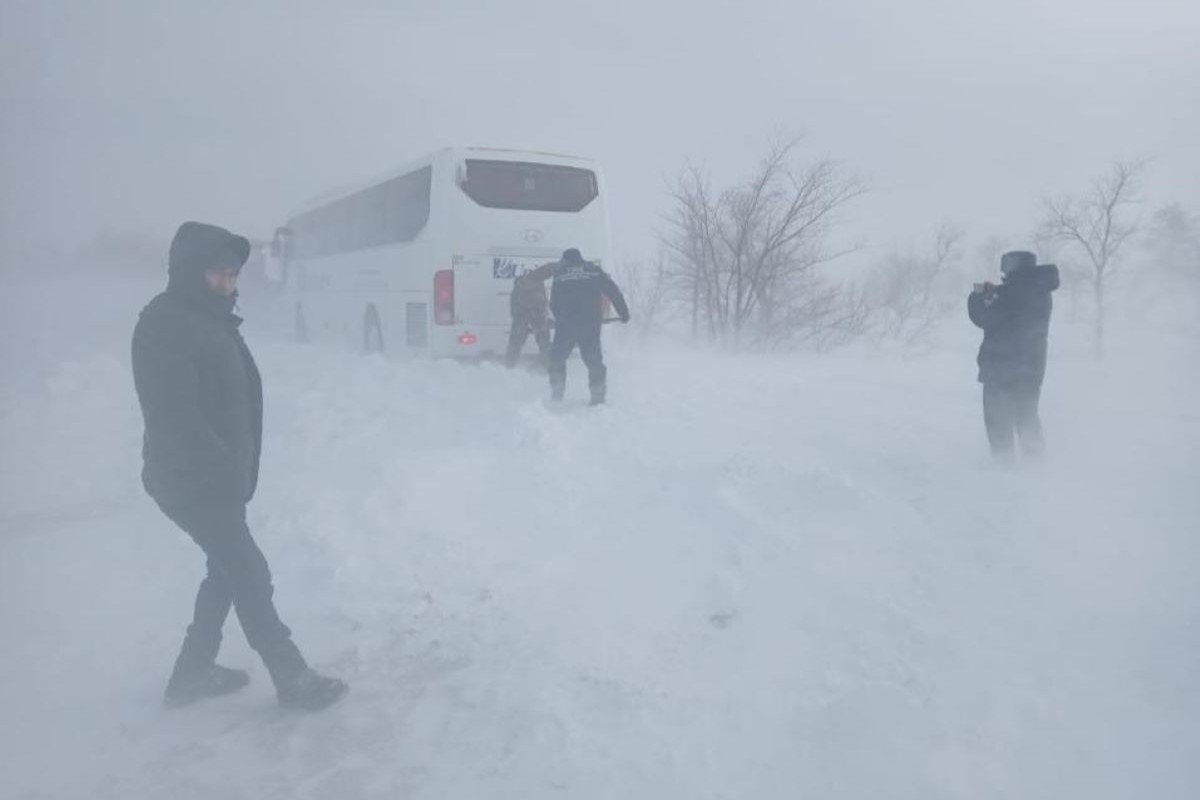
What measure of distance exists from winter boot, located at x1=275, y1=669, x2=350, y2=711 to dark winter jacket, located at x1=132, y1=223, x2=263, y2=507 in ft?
A: 2.72

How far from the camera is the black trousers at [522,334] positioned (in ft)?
36.5

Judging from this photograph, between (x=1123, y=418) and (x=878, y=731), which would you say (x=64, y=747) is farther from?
(x=1123, y=418)

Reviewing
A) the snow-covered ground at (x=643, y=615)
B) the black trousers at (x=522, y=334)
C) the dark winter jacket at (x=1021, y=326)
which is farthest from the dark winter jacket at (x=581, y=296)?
the dark winter jacket at (x=1021, y=326)

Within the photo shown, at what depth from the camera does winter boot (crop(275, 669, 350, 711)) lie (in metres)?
3.85

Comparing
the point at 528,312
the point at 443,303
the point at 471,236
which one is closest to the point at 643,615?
the point at 528,312

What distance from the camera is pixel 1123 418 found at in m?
9.05

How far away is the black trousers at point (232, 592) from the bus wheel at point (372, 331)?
10.4 m

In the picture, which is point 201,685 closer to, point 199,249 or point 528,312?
point 199,249

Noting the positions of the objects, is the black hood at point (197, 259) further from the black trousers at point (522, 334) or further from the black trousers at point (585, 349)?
the black trousers at point (522, 334)

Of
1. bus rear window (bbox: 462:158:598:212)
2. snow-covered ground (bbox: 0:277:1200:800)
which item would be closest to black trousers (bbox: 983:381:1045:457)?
snow-covered ground (bbox: 0:277:1200:800)

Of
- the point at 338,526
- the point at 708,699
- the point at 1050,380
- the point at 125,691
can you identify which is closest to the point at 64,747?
the point at 125,691

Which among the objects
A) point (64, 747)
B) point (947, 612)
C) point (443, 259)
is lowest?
point (64, 747)

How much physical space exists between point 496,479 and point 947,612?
3.32 metres

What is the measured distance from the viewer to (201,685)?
13.1 ft
